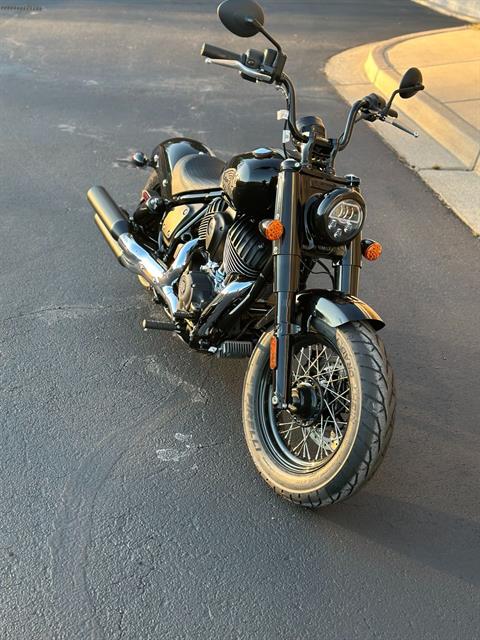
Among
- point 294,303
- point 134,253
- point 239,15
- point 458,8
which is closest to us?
point 239,15

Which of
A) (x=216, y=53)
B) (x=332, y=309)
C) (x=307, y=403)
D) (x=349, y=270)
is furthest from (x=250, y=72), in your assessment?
(x=307, y=403)

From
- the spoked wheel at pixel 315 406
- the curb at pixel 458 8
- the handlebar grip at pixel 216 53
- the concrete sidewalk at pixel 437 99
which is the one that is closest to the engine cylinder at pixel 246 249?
the spoked wheel at pixel 315 406

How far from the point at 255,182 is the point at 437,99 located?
576cm

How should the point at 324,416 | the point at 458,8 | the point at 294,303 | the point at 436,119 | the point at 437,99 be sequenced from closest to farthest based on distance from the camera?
the point at 294,303
the point at 324,416
the point at 436,119
the point at 437,99
the point at 458,8

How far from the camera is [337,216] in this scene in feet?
8.62

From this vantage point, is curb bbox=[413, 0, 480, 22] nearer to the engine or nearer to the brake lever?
the engine

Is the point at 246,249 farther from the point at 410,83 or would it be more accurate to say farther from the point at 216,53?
the point at 410,83

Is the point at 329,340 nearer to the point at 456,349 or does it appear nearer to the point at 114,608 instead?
the point at 114,608

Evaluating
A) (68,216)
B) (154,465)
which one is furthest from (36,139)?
(154,465)

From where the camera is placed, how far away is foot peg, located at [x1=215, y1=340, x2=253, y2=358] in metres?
3.20

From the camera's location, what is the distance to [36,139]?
6555mm

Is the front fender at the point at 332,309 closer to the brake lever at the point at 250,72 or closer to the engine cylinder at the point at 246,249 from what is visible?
the engine cylinder at the point at 246,249

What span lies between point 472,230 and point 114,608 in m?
4.14

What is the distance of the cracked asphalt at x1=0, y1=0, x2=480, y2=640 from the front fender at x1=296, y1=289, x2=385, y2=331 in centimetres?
78
